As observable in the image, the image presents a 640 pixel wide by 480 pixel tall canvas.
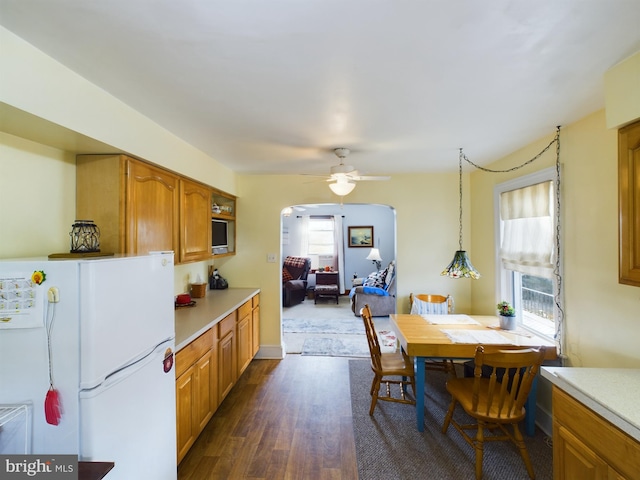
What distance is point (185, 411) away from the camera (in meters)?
1.94

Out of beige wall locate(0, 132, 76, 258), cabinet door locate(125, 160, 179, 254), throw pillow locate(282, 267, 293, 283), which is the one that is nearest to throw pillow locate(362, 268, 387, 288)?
throw pillow locate(282, 267, 293, 283)

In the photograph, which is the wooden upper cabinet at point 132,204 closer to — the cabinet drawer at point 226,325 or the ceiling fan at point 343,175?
the cabinet drawer at point 226,325

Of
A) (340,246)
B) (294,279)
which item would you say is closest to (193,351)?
(294,279)

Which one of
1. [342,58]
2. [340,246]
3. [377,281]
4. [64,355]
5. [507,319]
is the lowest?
[377,281]

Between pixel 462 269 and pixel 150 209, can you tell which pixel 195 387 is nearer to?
pixel 150 209

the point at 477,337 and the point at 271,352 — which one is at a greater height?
the point at 477,337

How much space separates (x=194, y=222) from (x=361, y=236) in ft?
17.9

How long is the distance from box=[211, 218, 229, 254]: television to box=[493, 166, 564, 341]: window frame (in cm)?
312

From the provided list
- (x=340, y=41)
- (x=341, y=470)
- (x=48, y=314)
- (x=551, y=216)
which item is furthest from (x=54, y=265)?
(x=551, y=216)

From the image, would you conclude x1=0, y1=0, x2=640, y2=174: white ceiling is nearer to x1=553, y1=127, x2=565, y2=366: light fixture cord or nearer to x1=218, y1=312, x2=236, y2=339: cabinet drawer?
x1=553, y1=127, x2=565, y2=366: light fixture cord

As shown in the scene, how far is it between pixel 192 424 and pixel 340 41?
254 centimetres

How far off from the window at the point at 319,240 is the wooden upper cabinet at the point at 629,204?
6.44m

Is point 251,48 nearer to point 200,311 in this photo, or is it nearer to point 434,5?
point 434,5

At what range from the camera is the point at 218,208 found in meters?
3.37
